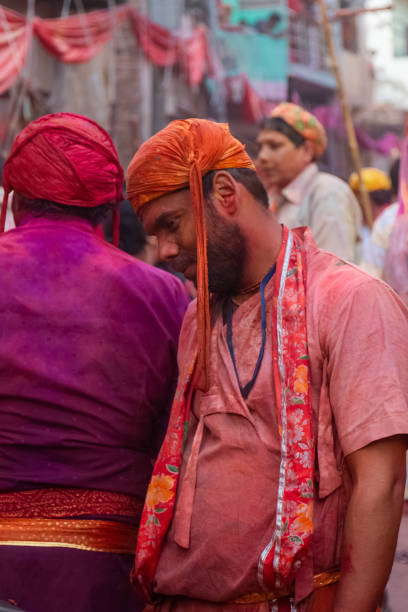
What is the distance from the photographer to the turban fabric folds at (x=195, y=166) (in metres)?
2.17

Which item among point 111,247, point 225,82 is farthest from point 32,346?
point 225,82

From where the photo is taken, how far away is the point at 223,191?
2.21 m

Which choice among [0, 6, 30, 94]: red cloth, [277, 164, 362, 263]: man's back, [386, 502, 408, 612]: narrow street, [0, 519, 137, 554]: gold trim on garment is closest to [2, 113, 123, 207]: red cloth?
[0, 519, 137, 554]: gold trim on garment

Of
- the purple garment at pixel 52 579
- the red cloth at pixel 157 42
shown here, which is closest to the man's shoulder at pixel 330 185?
the purple garment at pixel 52 579

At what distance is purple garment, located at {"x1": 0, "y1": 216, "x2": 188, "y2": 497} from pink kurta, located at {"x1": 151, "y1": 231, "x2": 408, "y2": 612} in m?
0.48

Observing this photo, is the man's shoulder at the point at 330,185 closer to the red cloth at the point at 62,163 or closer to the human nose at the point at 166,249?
the red cloth at the point at 62,163

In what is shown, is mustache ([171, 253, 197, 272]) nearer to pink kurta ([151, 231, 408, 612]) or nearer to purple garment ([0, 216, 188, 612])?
pink kurta ([151, 231, 408, 612])

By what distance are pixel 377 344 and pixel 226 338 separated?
463 mm

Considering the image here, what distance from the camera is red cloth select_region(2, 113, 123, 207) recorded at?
269 centimetres

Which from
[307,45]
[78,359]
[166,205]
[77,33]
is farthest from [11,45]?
[307,45]

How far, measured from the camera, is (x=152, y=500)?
2223mm

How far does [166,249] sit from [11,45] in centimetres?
969

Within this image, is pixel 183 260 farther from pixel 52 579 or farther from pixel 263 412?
pixel 52 579

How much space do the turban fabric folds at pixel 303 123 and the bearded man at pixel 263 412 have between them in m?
3.10
